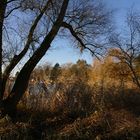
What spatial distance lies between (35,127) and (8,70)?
367 cm

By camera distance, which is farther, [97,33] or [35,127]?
[97,33]

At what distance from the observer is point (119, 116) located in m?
14.4

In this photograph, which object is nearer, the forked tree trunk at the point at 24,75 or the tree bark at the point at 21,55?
the forked tree trunk at the point at 24,75

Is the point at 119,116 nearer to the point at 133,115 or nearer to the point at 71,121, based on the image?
the point at 133,115

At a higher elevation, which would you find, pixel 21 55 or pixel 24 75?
pixel 21 55

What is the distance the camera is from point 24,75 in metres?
15.9

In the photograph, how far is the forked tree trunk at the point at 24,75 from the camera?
1548cm

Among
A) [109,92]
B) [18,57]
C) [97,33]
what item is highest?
[97,33]

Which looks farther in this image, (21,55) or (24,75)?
(21,55)

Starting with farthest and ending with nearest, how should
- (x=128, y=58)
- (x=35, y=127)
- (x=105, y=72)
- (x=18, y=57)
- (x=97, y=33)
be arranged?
(x=105, y=72) < (x=128, y=58) < (x=97, y=33) < (x=18, y=57) < (x=35, y=127)

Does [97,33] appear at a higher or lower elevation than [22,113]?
higher

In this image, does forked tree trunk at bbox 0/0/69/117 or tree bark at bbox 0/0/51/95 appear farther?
tree bark at bbox 0/0/51/95

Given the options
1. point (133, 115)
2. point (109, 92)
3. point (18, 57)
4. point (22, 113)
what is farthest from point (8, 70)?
point (133, 115)

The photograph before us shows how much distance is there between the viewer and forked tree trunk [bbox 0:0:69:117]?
1548 cm
